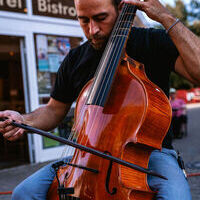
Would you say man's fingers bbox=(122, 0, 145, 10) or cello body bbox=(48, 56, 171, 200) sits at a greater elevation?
man's fingers bbox=(122, 0, 145, 10)

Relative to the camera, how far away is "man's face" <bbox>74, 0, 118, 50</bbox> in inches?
69.4

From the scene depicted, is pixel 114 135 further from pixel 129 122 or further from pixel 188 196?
pixel 188 196

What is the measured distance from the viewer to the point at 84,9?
5.84 ft

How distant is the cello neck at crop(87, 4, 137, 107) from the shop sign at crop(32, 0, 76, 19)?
4302 mm

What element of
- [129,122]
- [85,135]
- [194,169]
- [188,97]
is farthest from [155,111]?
[188,97]

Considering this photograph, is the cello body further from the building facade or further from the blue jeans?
the building facade

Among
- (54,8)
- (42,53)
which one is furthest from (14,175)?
(54,8)

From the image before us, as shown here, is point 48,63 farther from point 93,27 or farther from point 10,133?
point 10,133

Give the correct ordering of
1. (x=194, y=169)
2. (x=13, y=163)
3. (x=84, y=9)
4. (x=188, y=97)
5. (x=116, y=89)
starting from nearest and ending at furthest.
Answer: (x=116, y=89) < (x=84, y=9) < (x=194, y=169) < (x=13, y=163) < (x=188, y=97)

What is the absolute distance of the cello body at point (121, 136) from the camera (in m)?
1.35

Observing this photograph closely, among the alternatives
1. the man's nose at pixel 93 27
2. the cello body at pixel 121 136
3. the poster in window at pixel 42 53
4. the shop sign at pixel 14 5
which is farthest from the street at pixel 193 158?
the shop sign at pixel 14 5

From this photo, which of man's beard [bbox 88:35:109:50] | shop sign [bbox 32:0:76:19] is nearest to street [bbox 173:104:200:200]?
man's beard [bbox 88:35:109:50]

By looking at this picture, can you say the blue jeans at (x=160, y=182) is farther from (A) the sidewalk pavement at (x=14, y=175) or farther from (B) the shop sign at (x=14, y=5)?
(B) the shop sign at (x=14, y=5)

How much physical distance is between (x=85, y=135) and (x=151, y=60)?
2.23 ft
